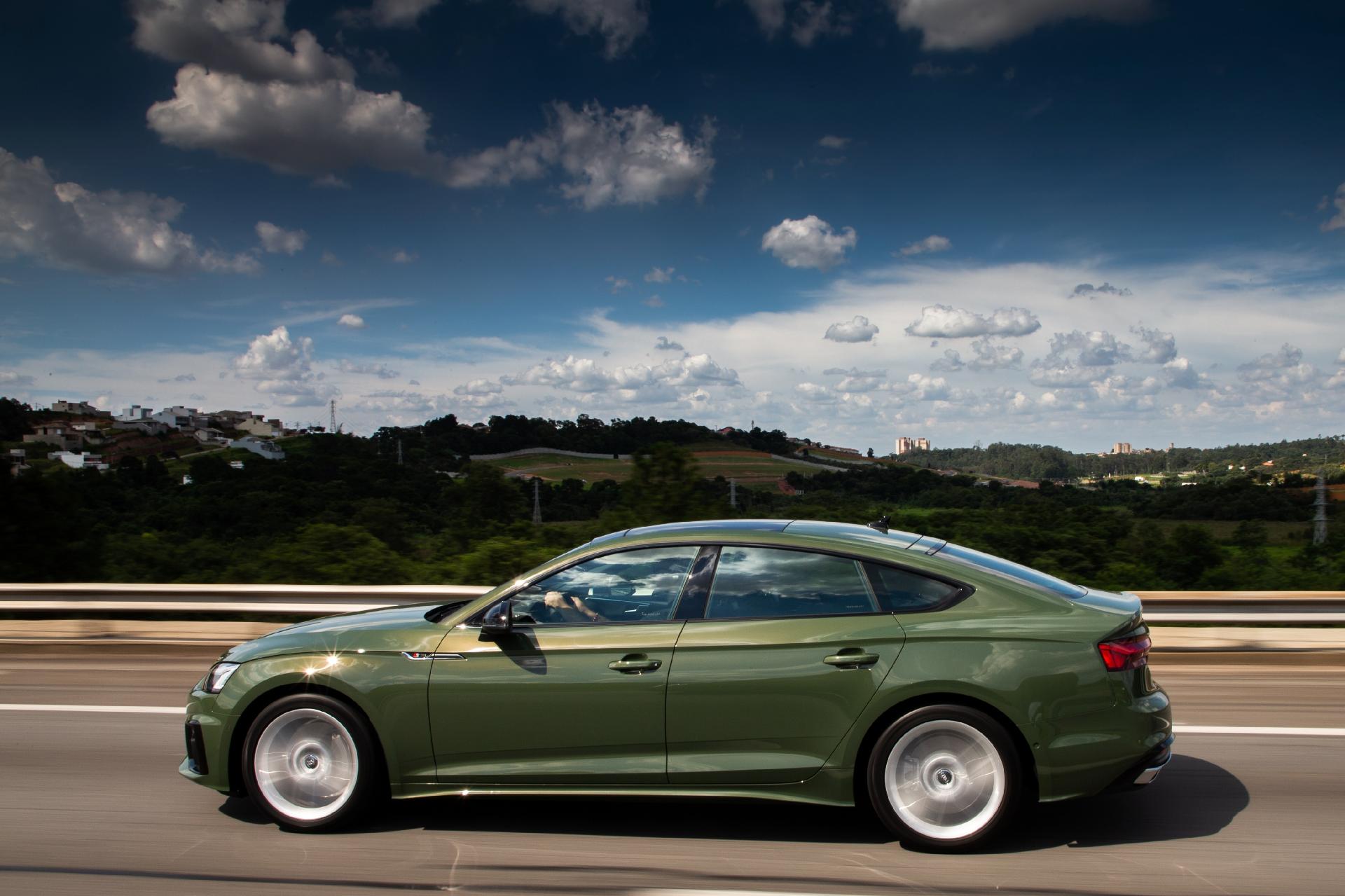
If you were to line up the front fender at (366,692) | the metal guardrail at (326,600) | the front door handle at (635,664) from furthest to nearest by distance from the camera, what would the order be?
the metal guardrail at (326,600) < the front fender at (366,692) < the front door handle at (635,664)

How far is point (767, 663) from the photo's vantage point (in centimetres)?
434

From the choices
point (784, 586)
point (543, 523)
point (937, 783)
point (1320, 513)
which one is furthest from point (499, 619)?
point (1320, 513)

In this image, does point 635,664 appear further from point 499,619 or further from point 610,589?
point 499,619

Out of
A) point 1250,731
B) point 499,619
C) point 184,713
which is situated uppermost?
point 499,619

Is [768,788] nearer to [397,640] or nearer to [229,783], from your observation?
[397,640]

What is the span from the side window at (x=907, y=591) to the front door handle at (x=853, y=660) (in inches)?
9.1

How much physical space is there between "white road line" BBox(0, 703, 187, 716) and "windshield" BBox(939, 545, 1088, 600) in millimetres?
5449

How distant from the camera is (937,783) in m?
4.35

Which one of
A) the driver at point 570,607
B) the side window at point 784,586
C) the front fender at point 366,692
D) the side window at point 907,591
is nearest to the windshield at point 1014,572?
the side window at point 907,591

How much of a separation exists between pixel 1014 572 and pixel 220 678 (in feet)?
12.2

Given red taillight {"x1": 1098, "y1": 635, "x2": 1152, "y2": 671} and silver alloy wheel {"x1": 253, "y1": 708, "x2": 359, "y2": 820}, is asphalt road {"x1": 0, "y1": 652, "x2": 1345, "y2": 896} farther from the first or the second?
red taillight {"x1": 1098, "y1": 635, "x2": 1152, "y2": 671}

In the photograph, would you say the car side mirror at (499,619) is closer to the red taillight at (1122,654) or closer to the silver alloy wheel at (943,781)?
the silver alloy wheel at (943,781)

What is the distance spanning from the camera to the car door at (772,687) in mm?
4312

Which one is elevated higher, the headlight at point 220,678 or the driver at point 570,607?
the driver at point 570,607
